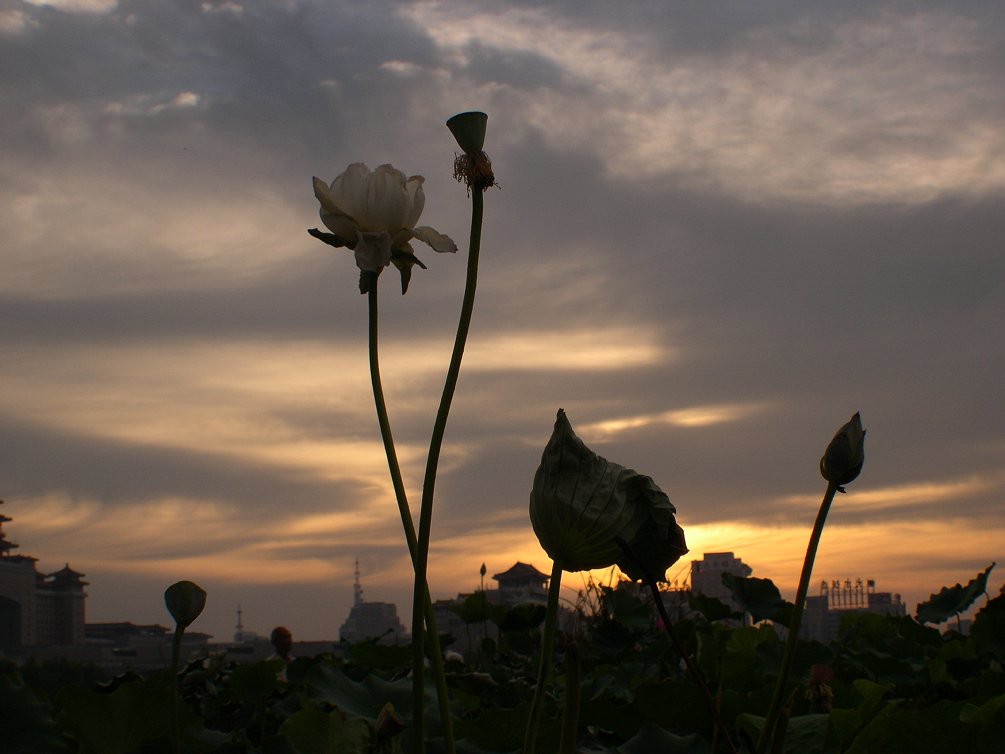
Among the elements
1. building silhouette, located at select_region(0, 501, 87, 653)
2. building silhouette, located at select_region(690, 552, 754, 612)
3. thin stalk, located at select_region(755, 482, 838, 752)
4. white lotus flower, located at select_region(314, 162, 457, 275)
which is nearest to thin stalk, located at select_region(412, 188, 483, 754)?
white lotus flower, located at select_region(314, 162, 457, 275)

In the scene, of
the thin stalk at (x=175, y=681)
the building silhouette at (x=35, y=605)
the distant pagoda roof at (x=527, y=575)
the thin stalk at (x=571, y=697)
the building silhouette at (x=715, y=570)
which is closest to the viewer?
the thin stalk at (x=571, y=697)

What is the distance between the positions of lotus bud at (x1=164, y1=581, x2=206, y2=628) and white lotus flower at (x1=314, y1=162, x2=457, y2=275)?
0.35 m

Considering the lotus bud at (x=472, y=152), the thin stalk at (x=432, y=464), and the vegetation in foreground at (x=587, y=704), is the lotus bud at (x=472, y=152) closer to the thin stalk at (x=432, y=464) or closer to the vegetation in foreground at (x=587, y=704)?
the thin stalk at (x=432, y=464)

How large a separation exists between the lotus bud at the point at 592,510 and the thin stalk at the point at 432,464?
10cm

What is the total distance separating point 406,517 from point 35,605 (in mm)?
64039

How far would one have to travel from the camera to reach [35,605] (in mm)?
57594

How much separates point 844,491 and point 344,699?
0.75 m

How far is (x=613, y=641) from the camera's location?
8.88 ft

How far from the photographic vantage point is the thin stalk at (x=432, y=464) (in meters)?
0.77

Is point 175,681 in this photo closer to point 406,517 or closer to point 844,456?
point 406,517

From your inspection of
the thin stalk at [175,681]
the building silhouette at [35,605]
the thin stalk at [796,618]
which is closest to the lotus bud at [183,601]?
Result: the thin stalk at [175,681]

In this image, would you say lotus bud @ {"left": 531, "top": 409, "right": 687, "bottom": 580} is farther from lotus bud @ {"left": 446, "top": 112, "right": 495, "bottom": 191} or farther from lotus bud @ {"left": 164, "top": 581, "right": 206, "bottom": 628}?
lotus bud @ {"left": 164, "top": 581, "right": 206, "bottom": 628}

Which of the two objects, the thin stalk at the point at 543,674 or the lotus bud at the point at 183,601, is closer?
the thin stalk at the point at 543,674

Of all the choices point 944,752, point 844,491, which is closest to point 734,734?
point 944,752
